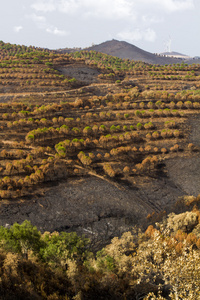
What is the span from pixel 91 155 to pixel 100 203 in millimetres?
11716

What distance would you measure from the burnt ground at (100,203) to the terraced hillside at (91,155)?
14 centimetres

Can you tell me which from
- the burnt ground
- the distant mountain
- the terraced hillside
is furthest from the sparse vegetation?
the distant mountain

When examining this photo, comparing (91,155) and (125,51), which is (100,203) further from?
(125,51)

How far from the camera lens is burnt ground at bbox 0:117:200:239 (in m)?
32.4

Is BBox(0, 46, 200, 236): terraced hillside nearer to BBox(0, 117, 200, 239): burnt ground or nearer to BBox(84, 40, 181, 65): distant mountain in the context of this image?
BBox(0, 117, 200, 239): burnt ground

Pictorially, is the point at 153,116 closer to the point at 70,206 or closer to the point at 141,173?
the point at 141,173

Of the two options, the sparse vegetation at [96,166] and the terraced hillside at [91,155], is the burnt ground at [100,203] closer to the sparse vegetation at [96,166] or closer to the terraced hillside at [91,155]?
the terraced hillside at [91,155]

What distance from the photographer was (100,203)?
36.2 metres

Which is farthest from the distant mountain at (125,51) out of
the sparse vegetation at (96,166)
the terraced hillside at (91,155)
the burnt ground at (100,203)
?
the burnt ground at (100,203)

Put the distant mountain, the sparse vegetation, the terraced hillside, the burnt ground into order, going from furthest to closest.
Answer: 1. the distant mountain
2. the terraced hillside
3. the burnt ground
4. the sparse vegetation

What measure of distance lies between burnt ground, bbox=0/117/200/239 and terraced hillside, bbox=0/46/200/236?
138mm

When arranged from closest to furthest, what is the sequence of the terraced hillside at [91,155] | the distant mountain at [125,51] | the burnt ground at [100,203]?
1. the burnt ground at [100,203]
2. the terraced hillside at [91,155]
3. the distant mountain at [125,51]

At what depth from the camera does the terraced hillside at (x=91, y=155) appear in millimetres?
34906

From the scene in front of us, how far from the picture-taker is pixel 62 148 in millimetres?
→ 46000
